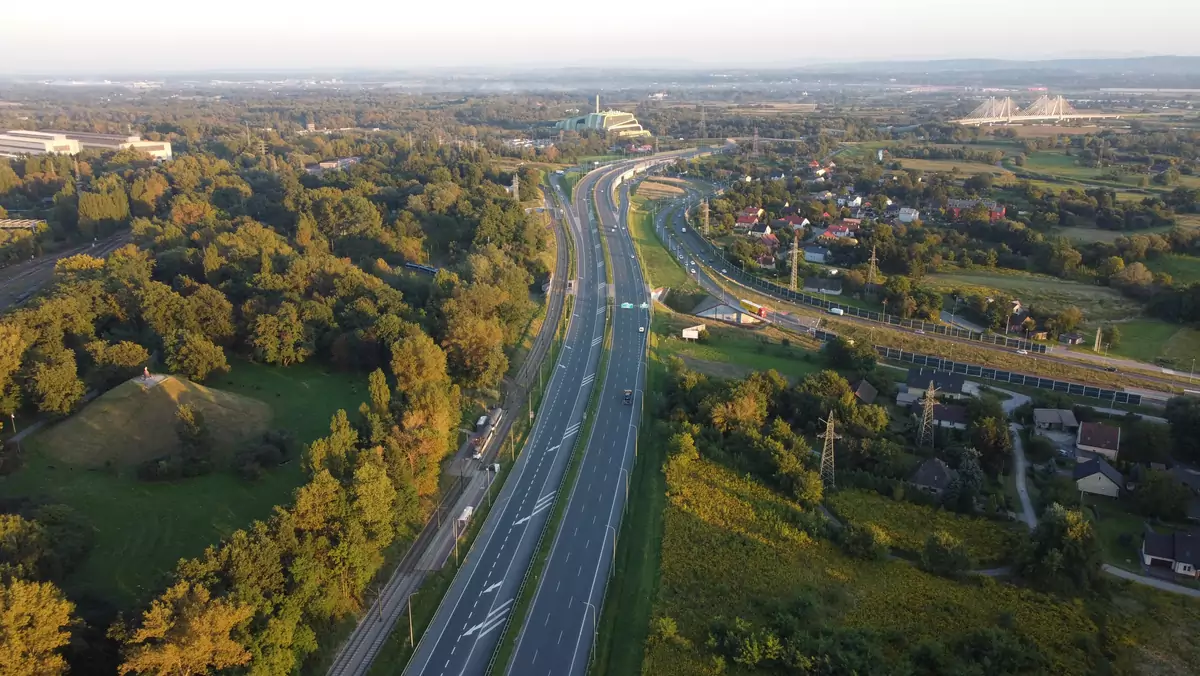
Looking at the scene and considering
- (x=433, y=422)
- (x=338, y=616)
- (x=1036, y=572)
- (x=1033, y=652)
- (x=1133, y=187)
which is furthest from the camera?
(x=1133, y=187)

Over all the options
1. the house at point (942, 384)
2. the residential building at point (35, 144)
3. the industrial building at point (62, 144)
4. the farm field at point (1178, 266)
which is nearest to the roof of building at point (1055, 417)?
the house at point (942, 384)

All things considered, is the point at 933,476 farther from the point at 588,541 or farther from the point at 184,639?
the point at 184,639

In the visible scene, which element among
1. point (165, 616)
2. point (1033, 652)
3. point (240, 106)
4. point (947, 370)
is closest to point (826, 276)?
point (947, 370)

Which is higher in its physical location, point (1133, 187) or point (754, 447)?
point (1133, 187)

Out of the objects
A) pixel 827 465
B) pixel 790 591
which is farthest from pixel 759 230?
pixel 790 591

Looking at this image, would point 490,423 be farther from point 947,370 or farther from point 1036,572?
point 947,370

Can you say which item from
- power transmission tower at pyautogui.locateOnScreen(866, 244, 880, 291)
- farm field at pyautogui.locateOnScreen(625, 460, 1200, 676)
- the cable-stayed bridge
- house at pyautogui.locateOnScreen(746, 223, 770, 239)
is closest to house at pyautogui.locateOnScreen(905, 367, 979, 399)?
farm field at pyautogui.locateOnScreen(625, 460, 1200, 676)

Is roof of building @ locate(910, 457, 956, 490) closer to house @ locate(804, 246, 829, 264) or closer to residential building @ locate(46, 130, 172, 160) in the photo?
house @ locate(804, 246, 829, 264)
